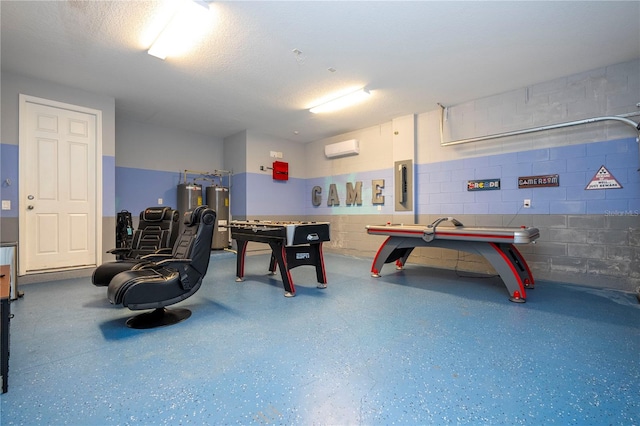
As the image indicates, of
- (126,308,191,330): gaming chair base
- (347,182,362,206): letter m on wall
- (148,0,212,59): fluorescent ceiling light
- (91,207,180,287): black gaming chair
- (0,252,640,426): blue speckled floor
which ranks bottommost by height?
(0,252,640,426): blue speckled floor

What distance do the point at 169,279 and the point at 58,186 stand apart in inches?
131

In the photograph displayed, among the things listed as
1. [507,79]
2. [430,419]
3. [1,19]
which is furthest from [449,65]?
[1,19]

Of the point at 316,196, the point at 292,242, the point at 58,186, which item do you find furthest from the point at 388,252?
the point at 58,186

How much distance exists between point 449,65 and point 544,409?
390 cm

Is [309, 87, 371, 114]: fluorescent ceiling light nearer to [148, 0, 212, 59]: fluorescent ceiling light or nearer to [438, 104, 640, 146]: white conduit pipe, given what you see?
[438, 104, 640, 146]: white conduit pipe

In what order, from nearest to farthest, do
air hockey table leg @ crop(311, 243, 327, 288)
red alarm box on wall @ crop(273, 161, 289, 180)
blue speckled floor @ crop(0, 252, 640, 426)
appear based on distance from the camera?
blue speckled floor @ crop(0, 252, 640, 426) < air hockey table leg @ crop(311, 243, 327, 288) < red alarm box on wall @ crop(273, 161, 289, 180)

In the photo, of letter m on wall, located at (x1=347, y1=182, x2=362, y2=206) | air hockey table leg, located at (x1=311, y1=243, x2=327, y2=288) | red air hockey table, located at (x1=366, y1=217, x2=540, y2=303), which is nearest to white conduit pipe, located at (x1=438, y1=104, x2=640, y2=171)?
red air hockey table, located at (x1=366, y1=217, x2=540, y2=303)

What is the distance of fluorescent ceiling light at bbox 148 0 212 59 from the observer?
2759mm

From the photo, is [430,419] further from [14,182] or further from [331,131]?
[331,131]

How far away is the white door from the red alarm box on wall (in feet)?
11.9

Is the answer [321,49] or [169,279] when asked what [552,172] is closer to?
[321,49]

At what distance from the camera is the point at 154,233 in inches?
149

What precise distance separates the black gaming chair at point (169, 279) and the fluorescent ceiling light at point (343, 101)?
3.24 m

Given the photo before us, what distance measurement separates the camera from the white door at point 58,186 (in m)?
4.16
